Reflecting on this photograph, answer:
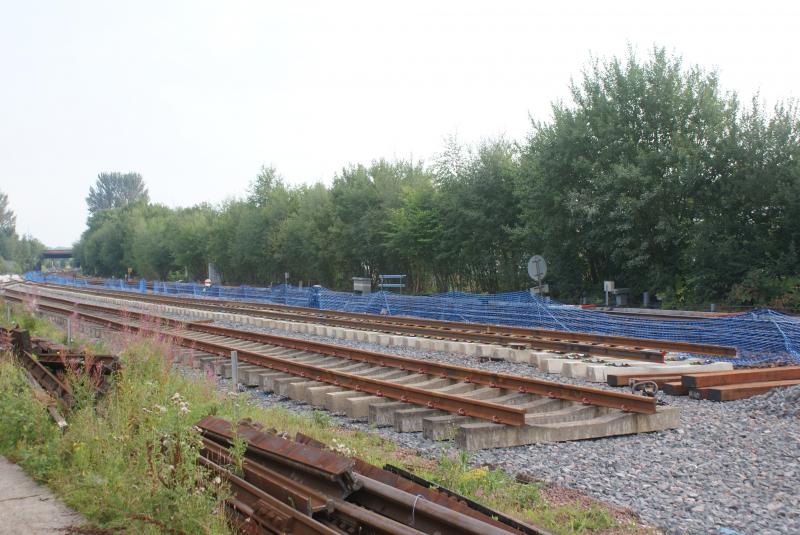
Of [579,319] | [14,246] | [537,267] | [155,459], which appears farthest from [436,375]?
[14,246]

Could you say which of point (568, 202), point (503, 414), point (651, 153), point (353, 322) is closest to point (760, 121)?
point (651, 153)

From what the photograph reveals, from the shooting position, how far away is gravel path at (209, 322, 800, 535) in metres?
5.58

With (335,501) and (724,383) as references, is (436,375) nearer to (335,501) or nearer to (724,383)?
(724,383)

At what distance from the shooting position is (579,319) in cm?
1991

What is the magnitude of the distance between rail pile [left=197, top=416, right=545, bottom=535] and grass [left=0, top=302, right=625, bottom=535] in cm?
28

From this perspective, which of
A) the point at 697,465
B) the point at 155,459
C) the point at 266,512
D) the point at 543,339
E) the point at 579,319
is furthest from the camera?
the point at 579,319

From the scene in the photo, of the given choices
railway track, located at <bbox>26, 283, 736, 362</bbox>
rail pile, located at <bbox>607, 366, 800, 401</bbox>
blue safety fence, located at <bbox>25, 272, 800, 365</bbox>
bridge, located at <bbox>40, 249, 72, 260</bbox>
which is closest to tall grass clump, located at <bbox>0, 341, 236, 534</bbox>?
rail pile, located at <bbox>607, 366, 800, 401</bbox>

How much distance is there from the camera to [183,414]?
21.4 feet

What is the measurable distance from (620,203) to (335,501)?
23.0 metres

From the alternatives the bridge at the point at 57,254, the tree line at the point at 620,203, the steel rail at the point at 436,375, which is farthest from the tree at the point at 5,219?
the steel rail at the point at 436,375

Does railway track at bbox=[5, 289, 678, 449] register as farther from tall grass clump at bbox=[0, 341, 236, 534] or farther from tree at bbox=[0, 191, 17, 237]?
tree at bbox=[0, 191, 17, 237]

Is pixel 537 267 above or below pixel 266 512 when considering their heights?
above

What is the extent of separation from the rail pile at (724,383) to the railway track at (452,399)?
64.2 inches

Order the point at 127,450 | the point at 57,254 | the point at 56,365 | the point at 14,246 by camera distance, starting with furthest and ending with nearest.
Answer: the point at 14,246 < the point at 57,254 < the point at 56,365 < the point at 127,450
